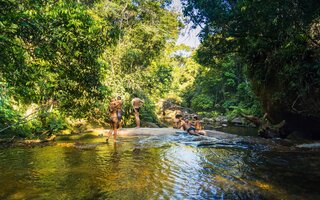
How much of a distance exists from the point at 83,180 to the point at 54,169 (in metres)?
1.27

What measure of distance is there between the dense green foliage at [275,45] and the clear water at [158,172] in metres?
2.39

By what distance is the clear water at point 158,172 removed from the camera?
473 cm

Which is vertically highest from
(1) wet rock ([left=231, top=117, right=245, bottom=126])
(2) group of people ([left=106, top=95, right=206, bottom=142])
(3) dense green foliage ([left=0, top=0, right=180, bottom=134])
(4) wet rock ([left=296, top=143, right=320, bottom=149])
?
(3) dense green foliage ([left=0, top=0, right=180, bottom=134])

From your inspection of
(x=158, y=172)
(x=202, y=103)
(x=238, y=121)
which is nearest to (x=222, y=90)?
(x=202, y=103)

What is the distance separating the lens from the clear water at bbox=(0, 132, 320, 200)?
4730mm

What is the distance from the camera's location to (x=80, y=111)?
5.09 m

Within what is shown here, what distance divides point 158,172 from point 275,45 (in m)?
7.18

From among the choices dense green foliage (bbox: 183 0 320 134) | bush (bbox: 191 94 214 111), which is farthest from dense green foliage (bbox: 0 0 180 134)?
bush (bbox: 191 94 214 111)

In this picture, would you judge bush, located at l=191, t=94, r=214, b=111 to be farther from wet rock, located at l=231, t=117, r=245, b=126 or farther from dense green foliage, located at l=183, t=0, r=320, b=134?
dense green foliage, located at l=183, t=0, r=320, b=134

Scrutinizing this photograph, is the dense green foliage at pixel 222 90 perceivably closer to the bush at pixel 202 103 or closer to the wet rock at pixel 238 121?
the bush at pixel 202 103

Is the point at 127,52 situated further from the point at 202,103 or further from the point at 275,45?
the point at 202,103

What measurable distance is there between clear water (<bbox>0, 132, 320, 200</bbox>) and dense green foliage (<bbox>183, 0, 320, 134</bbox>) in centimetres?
239

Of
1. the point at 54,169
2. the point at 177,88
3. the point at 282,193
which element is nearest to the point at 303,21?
the point at 282,193

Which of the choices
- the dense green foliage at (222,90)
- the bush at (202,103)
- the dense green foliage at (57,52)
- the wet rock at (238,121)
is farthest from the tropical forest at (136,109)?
the bush at (202,103)
